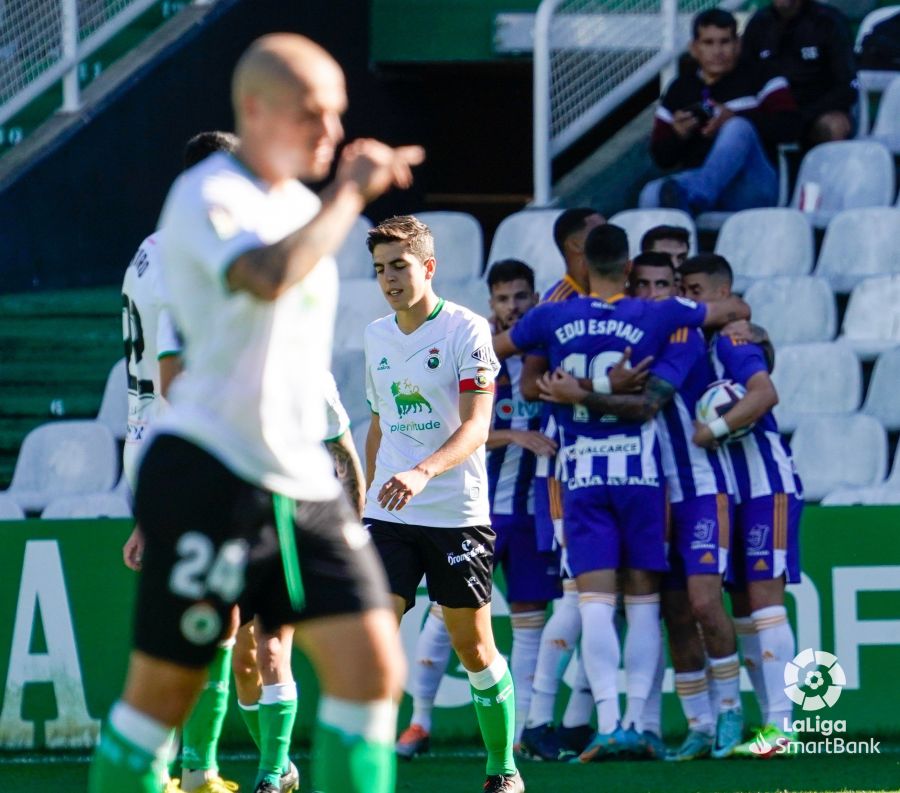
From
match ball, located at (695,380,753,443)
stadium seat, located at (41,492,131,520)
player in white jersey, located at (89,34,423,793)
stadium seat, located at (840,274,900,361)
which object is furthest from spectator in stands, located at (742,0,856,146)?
player in white jersey, located at (89,34,423,793)

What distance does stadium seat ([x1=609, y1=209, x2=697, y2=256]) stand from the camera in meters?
9.07

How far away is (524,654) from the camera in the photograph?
7.02 m

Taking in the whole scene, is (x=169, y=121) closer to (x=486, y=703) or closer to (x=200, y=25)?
(x=200, y=25)

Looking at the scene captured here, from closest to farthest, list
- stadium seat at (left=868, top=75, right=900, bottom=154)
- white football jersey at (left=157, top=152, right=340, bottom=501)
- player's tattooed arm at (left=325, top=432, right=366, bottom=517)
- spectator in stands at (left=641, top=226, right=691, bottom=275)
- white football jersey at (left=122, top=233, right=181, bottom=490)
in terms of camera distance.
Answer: white football jersey at (left=157, top=152, right=340, bottom=501)
white football jersey at (left=122, top=233, right=181, bottom=490)
player's tattooed arm at (left=325, top=432, right=366, bottom=517)
spectator in stands at (left=641, top=226, right=691, bottom=275)
stadium seat at (left=868, top=75, right=900, bottom=154)

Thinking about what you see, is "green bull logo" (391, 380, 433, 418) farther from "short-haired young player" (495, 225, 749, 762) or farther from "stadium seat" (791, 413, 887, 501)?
"stadium seat" (791, 413, 887, 501)

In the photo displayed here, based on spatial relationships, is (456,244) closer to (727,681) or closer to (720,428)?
(720,428)

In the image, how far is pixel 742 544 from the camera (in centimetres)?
682

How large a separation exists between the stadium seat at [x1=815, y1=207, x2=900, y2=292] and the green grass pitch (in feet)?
10.3

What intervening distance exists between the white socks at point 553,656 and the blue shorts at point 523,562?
14 centimetres

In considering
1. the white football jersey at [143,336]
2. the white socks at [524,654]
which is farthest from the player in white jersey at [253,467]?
the white socks at [524,654]

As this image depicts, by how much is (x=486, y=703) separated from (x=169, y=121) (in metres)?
6.77

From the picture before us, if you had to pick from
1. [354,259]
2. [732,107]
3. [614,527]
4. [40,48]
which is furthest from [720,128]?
[40,48]

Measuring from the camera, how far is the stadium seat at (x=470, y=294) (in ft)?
29.1

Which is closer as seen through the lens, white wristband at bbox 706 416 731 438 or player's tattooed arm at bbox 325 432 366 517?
player's tattooed arm at bbox 325 432 366 517
